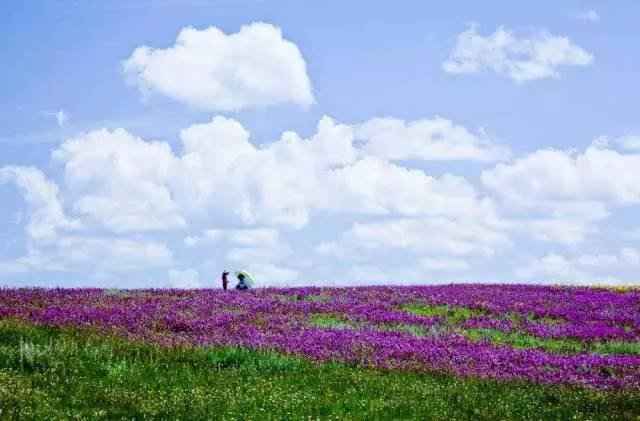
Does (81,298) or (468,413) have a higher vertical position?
(81,298)

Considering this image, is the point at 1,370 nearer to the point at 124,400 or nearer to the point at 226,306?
the point at 124,400

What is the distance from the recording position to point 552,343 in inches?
886

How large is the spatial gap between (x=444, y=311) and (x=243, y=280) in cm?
1000

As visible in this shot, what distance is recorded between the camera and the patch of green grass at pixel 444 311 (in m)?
27.1

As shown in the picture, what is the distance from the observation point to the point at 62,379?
13.3m

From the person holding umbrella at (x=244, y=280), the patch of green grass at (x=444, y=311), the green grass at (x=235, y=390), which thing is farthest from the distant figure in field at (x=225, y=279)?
the green grass at (x=235, y=390)

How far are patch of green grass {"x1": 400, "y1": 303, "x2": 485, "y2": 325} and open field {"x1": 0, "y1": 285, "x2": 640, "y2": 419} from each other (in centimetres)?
6

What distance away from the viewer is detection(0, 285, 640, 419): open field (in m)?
12.4

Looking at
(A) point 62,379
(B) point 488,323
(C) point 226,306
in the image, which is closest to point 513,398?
(A) point 62,379

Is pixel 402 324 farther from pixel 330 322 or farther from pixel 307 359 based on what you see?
pixel 307 359

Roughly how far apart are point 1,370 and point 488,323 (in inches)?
620

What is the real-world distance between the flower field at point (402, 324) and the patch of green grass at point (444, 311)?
0.05 m

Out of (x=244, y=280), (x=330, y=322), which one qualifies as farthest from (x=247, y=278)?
(x=330, y=322)

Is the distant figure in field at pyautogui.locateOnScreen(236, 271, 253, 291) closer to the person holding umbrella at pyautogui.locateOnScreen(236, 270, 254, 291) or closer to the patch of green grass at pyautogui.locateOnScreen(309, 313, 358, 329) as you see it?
the person holding umbrella at pyautogui.locateOnScreen(236, 270, 254, 291)
